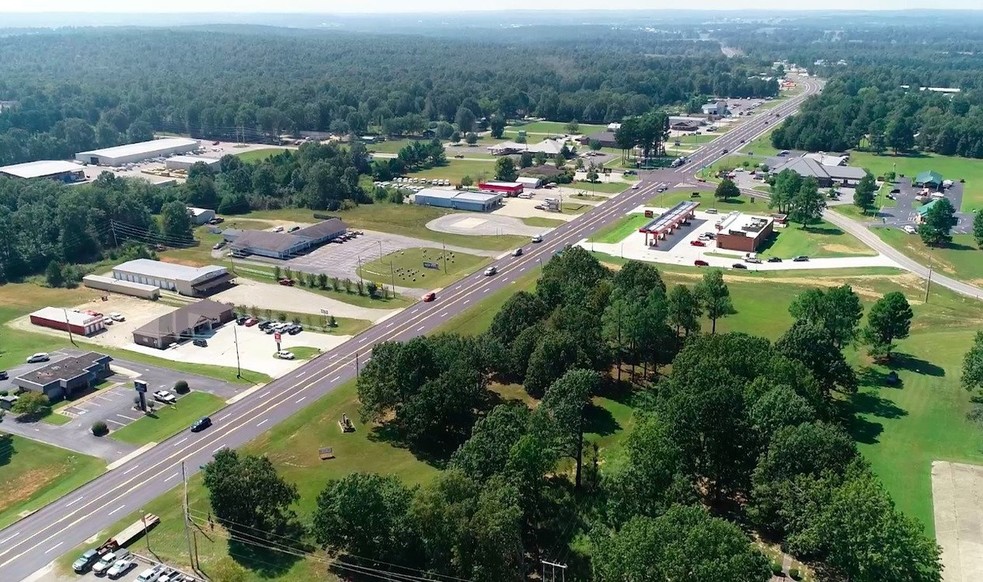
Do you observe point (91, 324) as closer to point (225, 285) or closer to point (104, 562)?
point (225, 285)

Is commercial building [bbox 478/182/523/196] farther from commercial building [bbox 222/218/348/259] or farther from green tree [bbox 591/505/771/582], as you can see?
green tree [bbox 591/505/771/582]

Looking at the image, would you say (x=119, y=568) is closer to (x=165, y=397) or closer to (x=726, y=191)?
(x=165, y=397)

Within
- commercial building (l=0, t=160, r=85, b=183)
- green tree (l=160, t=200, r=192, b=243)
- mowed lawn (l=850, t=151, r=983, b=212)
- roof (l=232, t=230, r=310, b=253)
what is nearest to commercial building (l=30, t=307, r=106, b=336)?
roof (l=232, t=230, r=310, b=253)

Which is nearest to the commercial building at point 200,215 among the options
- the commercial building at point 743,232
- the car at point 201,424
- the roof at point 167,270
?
the roof at point 167,270

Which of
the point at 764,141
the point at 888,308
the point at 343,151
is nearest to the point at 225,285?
the point at 343,151

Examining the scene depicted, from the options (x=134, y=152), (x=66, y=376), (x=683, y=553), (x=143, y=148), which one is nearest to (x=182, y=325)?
(x=66, y=376)
